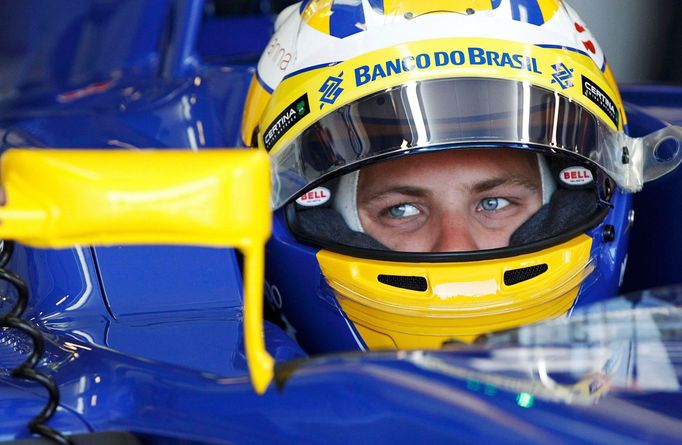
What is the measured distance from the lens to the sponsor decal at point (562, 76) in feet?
4.15

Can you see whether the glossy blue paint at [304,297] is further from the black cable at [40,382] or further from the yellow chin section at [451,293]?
the black cable at [40,382]

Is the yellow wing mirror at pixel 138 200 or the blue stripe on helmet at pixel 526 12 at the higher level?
the blue stripe on helmet at pixel 526 12

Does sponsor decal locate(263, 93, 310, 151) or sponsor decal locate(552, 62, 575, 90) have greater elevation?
sponsor decal locate(552, 62, 575, 90)

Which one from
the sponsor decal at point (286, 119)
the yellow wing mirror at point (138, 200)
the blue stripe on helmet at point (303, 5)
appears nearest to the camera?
the yellow wing mirror at point (138, 200)

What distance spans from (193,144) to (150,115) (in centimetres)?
10

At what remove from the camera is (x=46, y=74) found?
2.23 meters

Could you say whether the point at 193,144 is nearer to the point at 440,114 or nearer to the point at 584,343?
the point at 440,114

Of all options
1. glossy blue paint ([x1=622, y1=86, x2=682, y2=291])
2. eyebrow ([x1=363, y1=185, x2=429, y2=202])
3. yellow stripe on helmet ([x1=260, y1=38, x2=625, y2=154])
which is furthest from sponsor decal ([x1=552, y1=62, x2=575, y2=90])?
glossy blue paint ([x1=622, y1=86, x2=682, y2=291])

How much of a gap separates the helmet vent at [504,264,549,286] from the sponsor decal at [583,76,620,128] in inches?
9.2

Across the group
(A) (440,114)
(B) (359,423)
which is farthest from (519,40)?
(B) (359,423)

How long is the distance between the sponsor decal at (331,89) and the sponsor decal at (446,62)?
1.0 inches

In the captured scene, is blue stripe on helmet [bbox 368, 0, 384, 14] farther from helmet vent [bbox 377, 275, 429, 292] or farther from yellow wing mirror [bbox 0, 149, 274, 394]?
yellow wing mirror [bbox 0, 149, 274, 394]

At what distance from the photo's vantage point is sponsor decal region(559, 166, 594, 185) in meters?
1.40

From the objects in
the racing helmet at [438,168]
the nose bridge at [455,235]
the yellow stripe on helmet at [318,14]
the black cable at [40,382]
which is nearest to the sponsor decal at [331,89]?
the racing helmet at [438,168]
